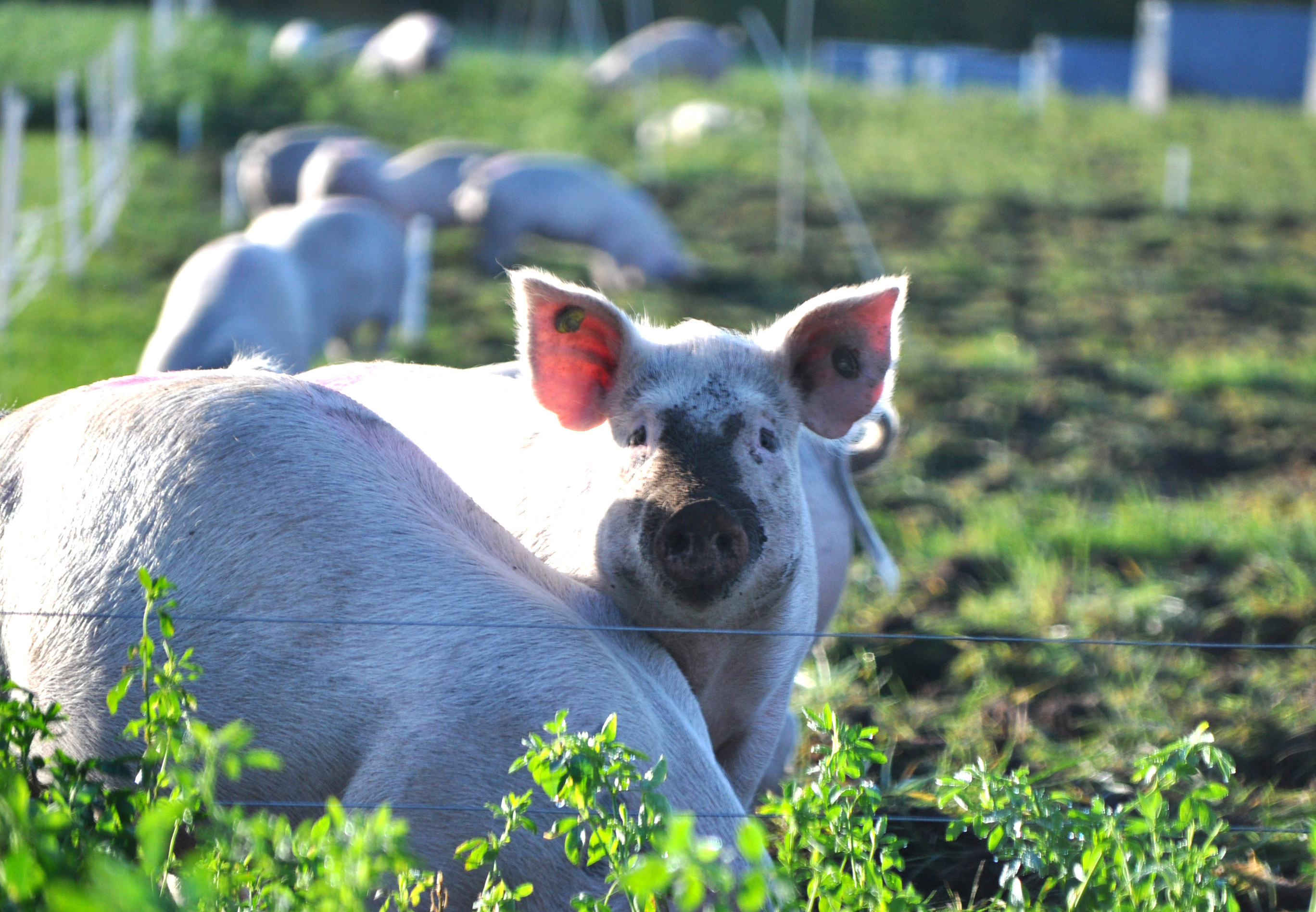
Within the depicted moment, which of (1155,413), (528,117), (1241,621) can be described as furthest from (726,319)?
(528,117)

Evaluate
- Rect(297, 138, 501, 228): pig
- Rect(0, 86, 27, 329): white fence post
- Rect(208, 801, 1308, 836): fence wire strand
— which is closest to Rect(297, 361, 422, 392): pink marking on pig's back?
Rect(208, 801, 1308, 836): fence wire strand

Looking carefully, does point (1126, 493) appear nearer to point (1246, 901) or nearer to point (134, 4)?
point (1246, 901)

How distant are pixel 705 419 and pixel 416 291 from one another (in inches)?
265

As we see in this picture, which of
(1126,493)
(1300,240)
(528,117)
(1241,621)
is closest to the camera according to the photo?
(1241,621)

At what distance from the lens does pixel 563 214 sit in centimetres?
1184

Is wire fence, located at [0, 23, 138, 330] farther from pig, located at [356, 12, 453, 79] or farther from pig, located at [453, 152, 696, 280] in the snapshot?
pig, located at [356, 12, 453, 79]

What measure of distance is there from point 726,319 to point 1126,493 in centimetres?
389

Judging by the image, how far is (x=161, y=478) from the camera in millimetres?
2316

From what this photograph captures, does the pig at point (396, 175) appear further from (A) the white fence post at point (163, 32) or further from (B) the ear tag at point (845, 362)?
(B) the ear tag at point (845, 362)

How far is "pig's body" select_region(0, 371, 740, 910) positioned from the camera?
2.10 metres

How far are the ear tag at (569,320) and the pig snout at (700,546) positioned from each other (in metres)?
0.52

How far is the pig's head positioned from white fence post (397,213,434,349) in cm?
566

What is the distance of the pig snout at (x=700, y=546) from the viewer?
7.77 feet

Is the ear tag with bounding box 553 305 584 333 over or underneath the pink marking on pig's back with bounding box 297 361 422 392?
over
